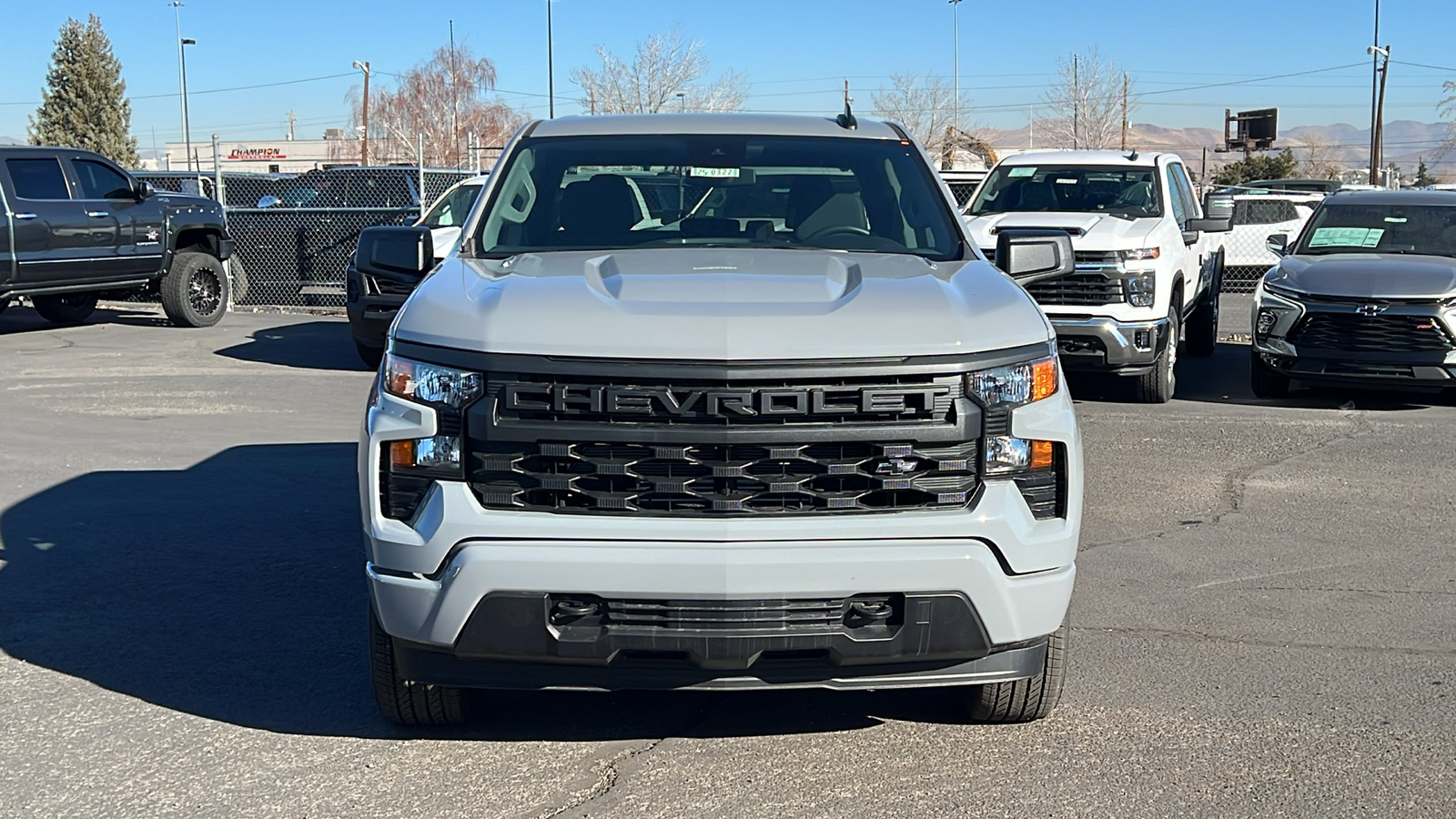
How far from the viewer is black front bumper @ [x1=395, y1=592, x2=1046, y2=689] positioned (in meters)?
3.56

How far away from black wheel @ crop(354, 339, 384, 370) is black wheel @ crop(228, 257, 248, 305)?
252 inches

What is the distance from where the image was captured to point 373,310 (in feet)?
38.5

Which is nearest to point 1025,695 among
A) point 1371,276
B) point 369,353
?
point 1371,276

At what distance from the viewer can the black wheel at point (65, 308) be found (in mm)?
16938

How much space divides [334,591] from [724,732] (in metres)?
2.14

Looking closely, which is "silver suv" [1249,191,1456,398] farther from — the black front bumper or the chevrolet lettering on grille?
the chevrolet lettering on grille

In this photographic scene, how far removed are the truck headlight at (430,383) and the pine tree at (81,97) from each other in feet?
201

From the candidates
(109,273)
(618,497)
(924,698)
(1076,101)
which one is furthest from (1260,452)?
(1076,101)

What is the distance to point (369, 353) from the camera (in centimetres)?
1268

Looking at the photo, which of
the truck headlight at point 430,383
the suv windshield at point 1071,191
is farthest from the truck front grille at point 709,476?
the suv windshield at point 1071,191

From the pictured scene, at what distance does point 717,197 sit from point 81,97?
6245 cm

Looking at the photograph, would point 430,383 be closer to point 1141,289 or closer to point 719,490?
point 719,490

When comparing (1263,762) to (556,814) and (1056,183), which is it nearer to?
(556,814)

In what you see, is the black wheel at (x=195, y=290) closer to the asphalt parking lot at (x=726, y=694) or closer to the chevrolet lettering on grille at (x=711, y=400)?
the asphalt parking lot at (x=726, y=694)
